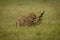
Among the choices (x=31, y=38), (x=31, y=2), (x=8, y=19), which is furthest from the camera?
(x=31, y=2)

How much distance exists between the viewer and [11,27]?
199 cm

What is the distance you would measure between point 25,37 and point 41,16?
1.00ft

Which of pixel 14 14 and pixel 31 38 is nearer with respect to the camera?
pixel 31 38

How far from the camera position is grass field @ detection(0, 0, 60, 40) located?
6.34 ft

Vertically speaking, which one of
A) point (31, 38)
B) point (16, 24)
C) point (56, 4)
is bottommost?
point (31, 38)

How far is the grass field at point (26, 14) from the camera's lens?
6.34ft

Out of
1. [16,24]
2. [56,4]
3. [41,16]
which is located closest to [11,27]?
[16,24]

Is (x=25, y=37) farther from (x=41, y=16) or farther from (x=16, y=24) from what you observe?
(x=41, y=16)

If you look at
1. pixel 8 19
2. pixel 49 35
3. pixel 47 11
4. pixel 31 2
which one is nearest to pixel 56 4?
pixel 47 11

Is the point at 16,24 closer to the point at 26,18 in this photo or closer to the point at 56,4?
the point at 26,18

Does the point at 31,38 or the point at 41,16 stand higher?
the point at 41,16

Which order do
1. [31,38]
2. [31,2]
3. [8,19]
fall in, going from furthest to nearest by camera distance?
1. [31,2]
2. [8,19]
3. [31,38]

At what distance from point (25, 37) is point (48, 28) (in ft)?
0.85

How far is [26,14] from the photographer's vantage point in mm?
2076
